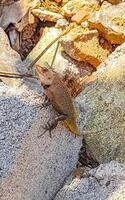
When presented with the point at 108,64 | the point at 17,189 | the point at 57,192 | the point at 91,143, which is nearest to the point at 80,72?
the point at 108,64

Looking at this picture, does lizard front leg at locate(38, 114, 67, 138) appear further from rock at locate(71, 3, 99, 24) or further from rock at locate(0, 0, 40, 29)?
rock at locate(0, 0, 40, 29)

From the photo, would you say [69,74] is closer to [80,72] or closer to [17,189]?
[80,72]

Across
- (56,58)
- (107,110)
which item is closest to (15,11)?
(56,58)

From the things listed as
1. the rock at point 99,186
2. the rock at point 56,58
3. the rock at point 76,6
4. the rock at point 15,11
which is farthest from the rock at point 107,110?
the rock at point 15,11

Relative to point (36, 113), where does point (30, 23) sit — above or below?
below

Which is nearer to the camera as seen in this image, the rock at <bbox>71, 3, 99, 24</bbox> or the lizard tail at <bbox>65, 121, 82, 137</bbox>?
the lizard tail at <bbox>65, 121, 82, 137</bbox>

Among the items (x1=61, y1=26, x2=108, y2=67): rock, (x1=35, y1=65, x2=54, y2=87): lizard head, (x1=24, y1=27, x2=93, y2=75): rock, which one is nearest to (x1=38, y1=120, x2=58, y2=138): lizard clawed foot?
(x1=35, y1=65, x2=54, y2=87): lizard head

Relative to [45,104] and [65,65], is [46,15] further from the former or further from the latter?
[45,104]
